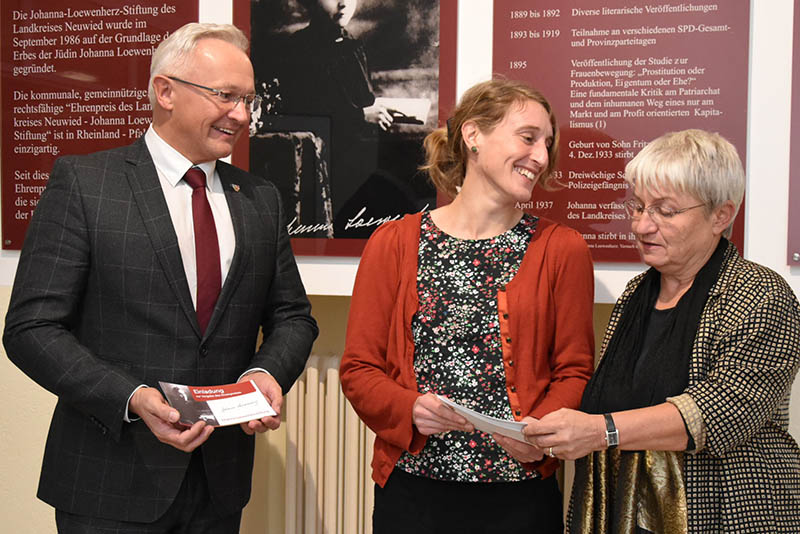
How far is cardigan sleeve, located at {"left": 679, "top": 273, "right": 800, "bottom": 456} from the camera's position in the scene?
1617 mm

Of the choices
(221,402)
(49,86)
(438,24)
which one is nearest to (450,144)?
(438,24)

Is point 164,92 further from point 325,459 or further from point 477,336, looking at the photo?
point 325,459

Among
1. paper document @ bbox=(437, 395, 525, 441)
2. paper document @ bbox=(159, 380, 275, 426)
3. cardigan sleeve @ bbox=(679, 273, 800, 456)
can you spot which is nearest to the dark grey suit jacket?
paper document @ bbox=(159, 380, 275, 426)

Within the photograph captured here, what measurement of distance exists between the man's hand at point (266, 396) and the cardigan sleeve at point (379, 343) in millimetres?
201

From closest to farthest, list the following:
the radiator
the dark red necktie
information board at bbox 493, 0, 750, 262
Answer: the dark red necktie → information board at bbox 493, 0, 750, 262 → the radiator

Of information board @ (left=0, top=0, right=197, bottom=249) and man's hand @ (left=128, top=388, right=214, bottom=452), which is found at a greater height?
information board @ (left=0, top=0, right=197, bottom=249)

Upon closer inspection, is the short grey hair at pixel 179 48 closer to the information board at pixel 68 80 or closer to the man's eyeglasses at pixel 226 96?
the man's eyeglasses at pixel 226 96

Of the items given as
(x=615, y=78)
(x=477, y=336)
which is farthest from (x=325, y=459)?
(x=615, y=78)

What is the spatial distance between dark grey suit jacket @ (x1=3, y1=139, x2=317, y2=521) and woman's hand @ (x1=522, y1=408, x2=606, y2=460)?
2.15ft

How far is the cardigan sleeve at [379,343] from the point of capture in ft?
6.20

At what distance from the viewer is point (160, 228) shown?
5.94 feet

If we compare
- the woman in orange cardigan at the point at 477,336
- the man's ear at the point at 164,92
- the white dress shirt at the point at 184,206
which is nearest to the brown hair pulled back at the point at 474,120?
the woman in orange cardigan at the point at 477,336

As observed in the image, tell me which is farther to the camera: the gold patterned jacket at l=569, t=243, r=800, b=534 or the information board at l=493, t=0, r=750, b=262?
the information board at l=493, t=0, r=750, b=262

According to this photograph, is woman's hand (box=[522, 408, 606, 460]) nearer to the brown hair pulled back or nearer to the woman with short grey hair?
the woman with short grey hair
